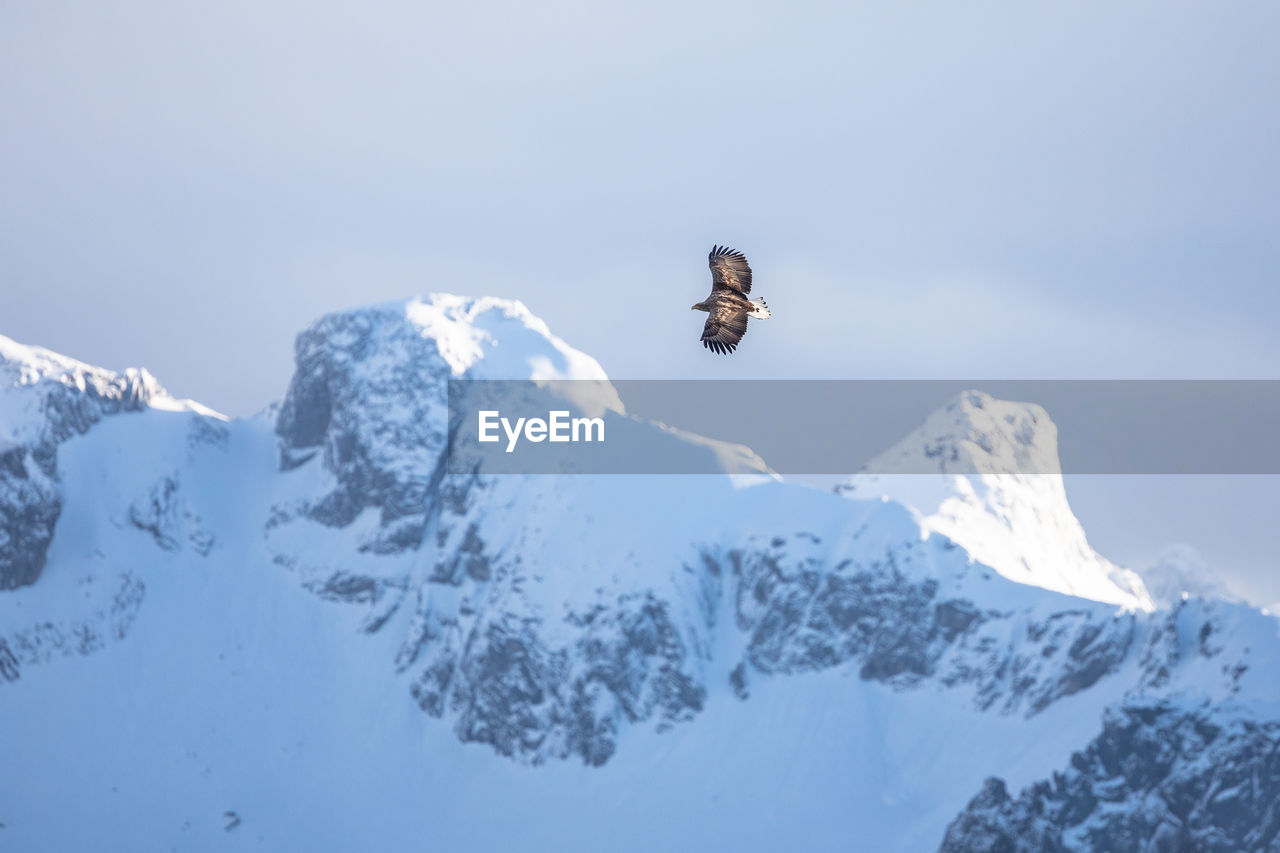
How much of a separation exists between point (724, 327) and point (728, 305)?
1.19 meters

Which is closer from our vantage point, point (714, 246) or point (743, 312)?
point (743, 312)

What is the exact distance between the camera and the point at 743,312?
7769 centimetres

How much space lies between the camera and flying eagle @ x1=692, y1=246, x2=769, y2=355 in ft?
252

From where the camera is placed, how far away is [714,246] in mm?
82688

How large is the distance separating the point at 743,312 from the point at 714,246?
19.1ft

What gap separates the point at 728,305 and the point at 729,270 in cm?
297

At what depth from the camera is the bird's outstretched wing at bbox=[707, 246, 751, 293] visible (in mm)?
79562

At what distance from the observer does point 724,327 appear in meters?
77.2

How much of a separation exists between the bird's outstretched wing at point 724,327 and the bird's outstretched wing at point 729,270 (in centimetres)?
157

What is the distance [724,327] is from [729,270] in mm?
4124

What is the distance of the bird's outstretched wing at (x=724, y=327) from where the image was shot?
7669 cm

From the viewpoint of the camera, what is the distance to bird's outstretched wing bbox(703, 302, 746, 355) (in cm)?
7669

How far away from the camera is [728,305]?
256 ft

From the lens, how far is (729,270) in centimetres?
8056
